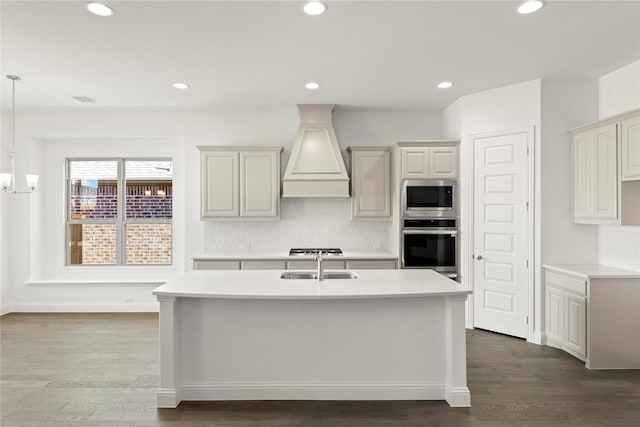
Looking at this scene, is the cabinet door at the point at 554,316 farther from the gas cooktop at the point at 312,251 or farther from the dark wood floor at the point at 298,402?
the gas cooktop at the point at 312,251

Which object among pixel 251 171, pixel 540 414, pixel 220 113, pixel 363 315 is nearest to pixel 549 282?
pixel 540 414

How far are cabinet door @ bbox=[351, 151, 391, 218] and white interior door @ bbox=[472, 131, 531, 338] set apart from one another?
43.5 inches

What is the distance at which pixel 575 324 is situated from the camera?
12.1ft

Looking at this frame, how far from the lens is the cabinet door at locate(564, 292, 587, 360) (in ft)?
11.8

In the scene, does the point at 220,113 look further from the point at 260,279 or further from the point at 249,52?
the point at 260,279

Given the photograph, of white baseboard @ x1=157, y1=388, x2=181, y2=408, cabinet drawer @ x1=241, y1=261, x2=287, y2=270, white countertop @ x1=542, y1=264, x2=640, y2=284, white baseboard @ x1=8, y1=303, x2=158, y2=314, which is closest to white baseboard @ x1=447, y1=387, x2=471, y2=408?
white countertop @ x1=542, y1=264, x2=640, y2=284

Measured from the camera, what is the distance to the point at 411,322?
2.98 m

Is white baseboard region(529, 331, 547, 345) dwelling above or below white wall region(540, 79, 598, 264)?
below

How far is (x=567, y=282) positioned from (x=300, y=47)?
331 centimetres

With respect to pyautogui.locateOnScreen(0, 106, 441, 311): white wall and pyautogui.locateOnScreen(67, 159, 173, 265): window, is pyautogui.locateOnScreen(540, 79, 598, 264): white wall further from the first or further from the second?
pyautogui.locateOnScreen(67, 159, 173, 265): window

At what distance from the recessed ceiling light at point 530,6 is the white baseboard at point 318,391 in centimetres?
276

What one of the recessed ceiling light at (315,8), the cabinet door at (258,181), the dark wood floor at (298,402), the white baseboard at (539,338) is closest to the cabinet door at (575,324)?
the dark wood floor at (298,402)

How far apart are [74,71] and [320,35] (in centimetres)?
258

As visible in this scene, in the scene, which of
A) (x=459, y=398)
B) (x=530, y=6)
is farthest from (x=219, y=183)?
(x=530, y=6)
